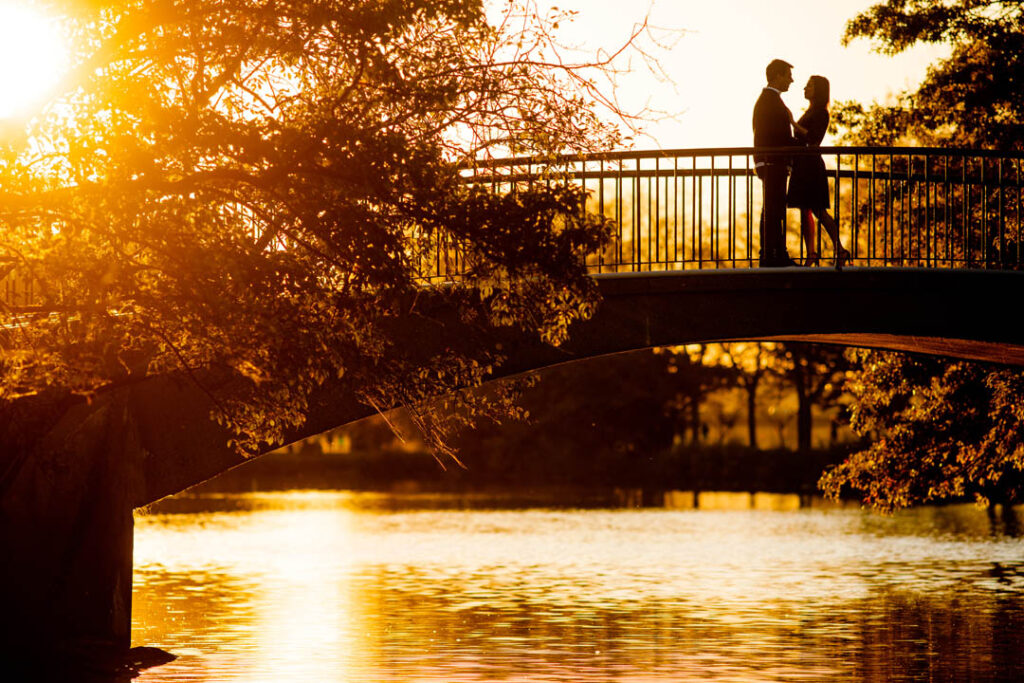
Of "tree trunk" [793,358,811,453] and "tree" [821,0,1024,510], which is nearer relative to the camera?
"tree" [821,0,1024,510]

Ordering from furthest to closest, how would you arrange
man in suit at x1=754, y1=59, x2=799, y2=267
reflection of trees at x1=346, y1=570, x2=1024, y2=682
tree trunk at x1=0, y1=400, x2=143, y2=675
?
man in suit at x1=754, y1=59, x2=799, y2=267
tree trunk at x1=0, y1=400, x2=143, y2=675
reflection of trees at x1=346, y1=570, x2=1024, y2=682

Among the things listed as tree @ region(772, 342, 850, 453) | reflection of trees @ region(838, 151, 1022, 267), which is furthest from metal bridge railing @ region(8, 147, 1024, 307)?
tree @ region(772, 342, 850, 453)

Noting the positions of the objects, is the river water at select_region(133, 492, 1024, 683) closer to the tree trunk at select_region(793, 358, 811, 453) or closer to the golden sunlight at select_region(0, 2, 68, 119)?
the golden sunlight at select_region(0, 2, 68, 119)

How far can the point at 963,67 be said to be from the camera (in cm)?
2573

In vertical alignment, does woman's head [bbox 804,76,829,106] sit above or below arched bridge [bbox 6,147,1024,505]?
above

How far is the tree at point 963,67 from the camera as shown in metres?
25.0

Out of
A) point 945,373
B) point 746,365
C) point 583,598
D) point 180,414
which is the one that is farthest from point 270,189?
point 746,365

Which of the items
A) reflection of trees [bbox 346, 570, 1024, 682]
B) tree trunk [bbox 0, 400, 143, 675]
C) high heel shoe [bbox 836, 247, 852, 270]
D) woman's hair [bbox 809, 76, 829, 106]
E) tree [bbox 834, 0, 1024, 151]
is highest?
tree [bbox 834, 0, 1024, 151]

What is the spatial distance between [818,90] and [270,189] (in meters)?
6.75

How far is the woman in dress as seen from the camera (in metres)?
16.6

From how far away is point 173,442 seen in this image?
1650 centimetres

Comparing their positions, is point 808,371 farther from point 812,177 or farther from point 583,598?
point 812,177

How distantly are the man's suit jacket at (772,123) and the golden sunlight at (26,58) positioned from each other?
300 inches

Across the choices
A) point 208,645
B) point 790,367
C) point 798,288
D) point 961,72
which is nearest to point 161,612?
point 208,645
